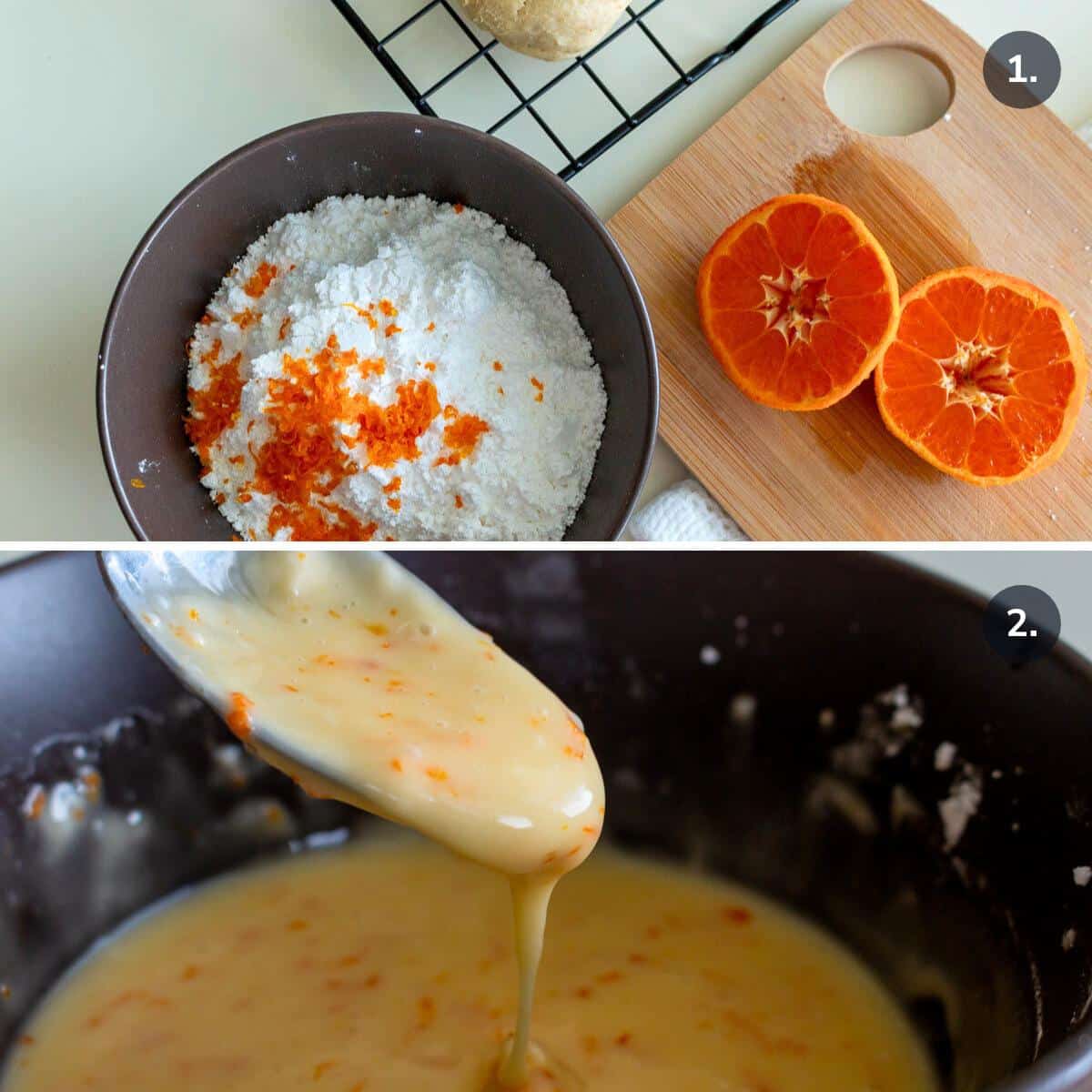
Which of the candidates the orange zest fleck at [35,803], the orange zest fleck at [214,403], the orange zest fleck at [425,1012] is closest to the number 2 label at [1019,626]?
the orange zest fleck at [425,1012]

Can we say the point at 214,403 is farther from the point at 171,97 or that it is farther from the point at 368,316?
the point at 171,97

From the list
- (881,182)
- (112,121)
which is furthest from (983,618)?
(112,121)

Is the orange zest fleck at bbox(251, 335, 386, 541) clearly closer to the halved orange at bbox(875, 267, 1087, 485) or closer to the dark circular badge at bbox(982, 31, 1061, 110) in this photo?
the halved orange at bbox(875, 267, 1087, 485)

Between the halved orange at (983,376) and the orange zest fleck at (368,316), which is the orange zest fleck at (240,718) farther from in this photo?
the halved orange at (983,376)

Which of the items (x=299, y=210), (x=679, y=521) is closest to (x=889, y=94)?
(x=679, y=521)

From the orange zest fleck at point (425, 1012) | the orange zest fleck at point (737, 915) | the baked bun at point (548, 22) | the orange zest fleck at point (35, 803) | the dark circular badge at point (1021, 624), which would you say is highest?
the baked bun at point (548, 22)

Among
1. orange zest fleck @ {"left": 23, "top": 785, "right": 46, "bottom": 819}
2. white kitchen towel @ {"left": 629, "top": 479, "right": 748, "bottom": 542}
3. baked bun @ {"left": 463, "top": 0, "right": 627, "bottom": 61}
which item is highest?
baked bun @ {"left": 463, "top": 0, "right": 627, "bottom": 61}

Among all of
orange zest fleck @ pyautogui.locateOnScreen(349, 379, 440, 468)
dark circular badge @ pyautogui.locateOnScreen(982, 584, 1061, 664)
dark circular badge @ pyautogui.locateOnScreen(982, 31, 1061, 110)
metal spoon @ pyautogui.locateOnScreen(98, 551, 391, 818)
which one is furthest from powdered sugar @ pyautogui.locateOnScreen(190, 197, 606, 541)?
dark circular badge @ pyautogui.locateOnScreen(982, 31, 1061, 110)
